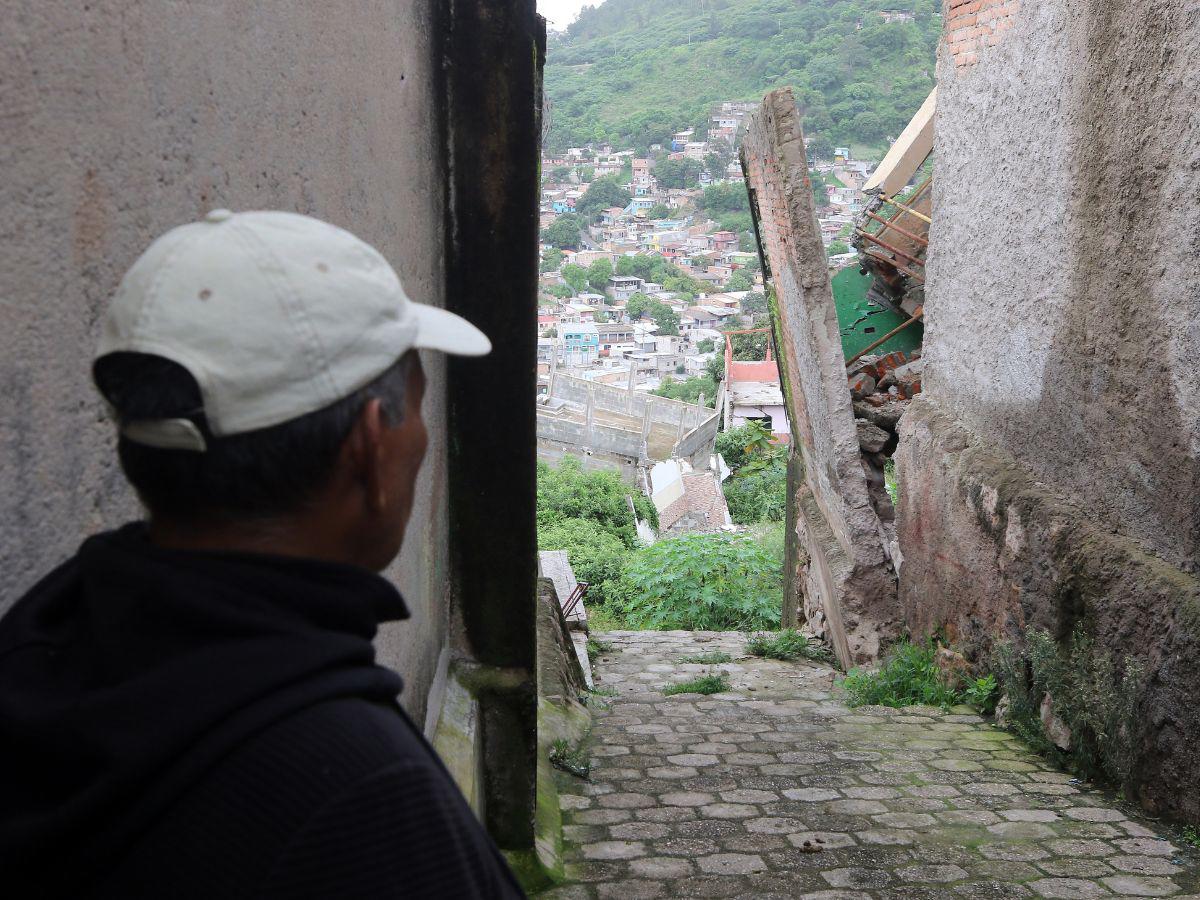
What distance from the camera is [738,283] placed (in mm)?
80625

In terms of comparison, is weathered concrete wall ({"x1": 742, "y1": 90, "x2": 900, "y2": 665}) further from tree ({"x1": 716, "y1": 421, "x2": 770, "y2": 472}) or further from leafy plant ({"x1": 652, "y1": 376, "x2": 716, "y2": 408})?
leafy plant ({"x1": 652, "y1": 376, "x2": 716, "y2": 408})

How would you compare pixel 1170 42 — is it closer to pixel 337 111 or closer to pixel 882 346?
pixel 337 111

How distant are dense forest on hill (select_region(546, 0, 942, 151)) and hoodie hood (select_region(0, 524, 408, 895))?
6749 centimetres

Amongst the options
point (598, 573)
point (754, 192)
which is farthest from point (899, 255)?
point (598, 573)

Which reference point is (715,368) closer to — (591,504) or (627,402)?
(627,402)

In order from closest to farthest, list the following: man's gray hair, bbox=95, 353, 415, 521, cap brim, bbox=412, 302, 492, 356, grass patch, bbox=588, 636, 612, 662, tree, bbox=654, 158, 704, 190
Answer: man's gray hair, bbox=95, 353, 415, 521
cap brim, bbox=412, 302, 492, 356
grass patch, bbox=588, 636, 612, 662
tree, bbox=654, 158, 704, 190

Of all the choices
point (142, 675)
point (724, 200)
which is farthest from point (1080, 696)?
point (724, 200)

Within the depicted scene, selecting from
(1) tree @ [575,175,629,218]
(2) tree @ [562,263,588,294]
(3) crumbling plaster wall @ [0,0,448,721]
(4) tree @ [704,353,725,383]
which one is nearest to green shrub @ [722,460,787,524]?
(4) tree @ [704,353,725,383]

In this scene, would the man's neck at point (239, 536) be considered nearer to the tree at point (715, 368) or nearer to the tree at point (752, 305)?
the tree at point (715, 368)

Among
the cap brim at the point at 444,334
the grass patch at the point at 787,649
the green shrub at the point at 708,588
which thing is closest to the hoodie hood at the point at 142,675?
the cap brim at the point at 444,334

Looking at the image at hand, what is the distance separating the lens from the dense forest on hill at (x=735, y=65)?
72875 millimetres

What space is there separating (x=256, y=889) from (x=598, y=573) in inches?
638

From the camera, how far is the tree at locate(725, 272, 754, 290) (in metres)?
80.6

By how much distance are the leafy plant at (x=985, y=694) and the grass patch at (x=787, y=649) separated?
7.96 ft
